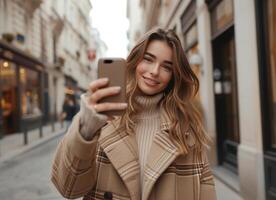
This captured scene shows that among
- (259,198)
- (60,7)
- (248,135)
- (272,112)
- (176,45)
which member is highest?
(60,7)

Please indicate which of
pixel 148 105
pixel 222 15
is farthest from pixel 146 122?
pixel 222 15

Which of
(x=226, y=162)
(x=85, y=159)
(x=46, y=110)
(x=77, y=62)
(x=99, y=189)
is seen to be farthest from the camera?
(x=77, y=62)

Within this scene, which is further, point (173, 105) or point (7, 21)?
point (7, 21)

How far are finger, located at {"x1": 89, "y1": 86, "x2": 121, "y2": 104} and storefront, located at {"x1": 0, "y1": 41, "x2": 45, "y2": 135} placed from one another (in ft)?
52.2

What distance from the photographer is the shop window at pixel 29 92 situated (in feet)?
65.8

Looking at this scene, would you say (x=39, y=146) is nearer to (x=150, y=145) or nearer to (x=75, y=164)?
(x=150, y=145)

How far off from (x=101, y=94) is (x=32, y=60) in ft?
69.9

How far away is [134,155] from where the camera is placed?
64.1 inches

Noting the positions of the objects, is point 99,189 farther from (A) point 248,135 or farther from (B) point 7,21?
(B) point 7,21

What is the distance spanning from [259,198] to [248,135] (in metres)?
0.99

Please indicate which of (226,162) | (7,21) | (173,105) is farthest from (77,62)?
(173,105)

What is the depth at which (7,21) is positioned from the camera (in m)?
17.8

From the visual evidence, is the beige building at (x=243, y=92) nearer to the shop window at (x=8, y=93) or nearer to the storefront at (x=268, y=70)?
the storefront at (x=268, y=70)

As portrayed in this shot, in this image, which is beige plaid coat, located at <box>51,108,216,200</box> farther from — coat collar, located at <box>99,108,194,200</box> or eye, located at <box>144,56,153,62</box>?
eye, located at <box>144,56,153,62</box>
